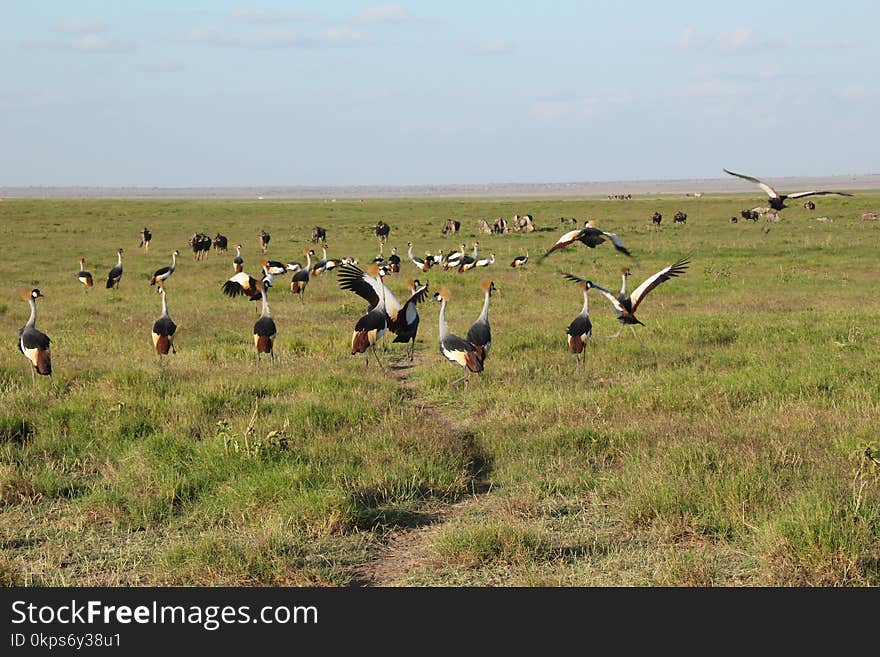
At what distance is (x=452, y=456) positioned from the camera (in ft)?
24.6

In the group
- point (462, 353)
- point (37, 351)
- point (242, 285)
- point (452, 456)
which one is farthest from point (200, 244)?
point (452, 456)

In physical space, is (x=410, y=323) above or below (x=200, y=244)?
below

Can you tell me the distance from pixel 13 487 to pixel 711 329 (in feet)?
34.2

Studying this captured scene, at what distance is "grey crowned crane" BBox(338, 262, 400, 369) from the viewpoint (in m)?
11.6

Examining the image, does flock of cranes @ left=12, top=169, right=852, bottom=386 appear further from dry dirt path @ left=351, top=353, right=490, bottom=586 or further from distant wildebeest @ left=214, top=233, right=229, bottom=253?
distant wildebeest @ left=214, top=233, right=229, bottom=253

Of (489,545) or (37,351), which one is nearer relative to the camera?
(489,545)

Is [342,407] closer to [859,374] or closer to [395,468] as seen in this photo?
[395,468]

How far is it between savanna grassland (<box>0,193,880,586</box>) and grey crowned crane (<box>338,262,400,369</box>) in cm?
47

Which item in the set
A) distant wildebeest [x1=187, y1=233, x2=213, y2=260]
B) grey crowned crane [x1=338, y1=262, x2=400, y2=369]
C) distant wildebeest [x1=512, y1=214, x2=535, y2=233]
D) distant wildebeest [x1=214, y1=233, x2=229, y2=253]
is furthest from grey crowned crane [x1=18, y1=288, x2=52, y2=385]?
distant wildebeest [x1=512, y1=214, x2=535, y2=233]

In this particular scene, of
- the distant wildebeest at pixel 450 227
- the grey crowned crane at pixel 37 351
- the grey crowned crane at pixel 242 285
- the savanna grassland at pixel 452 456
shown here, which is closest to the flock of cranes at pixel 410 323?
the grey crowned crane at pixel 37 351

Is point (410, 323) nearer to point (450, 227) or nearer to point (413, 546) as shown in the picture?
point (413, 546)

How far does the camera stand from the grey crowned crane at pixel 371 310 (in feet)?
38.1

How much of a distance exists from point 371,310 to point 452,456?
17.8 feet

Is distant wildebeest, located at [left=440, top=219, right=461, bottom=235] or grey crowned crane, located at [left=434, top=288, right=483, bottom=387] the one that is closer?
Answer: grey crowned crane, located at [left=434, top=288, right=483, bottom=387]
